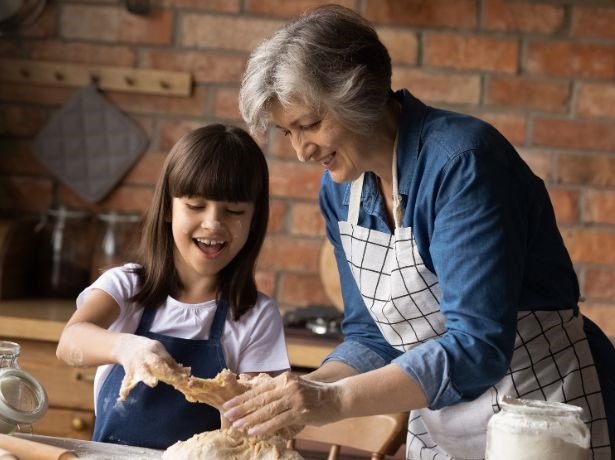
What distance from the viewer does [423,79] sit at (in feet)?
8.59

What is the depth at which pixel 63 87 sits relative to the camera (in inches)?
108

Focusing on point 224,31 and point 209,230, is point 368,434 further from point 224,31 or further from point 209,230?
point 224,31

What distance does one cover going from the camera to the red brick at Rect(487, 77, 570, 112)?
2.60 meters

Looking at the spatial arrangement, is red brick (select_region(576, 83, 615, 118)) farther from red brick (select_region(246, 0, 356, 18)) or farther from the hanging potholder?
the hanging potholder

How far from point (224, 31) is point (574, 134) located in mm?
994

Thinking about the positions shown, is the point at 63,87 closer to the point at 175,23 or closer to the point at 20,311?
the point at 175,23

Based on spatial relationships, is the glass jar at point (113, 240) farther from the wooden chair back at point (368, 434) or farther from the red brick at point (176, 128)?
the wooden chair back at point (368, 434)

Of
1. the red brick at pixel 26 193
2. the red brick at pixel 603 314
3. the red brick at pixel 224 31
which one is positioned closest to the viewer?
the red brick at pixel 603 314

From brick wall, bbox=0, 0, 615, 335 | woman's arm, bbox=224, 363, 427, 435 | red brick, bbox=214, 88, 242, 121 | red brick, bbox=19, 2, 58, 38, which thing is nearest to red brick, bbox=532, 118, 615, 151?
brick wall, bbox=0, 0, 615, 335

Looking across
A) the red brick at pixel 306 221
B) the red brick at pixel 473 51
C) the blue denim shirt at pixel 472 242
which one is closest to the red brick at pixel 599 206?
the red brick at pixel 473 51

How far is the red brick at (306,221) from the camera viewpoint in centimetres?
267

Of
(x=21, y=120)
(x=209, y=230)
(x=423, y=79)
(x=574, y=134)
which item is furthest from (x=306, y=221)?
(x=209, y=230)

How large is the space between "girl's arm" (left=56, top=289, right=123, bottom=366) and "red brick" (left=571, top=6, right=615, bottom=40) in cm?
156

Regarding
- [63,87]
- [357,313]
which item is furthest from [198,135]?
[63,87]
